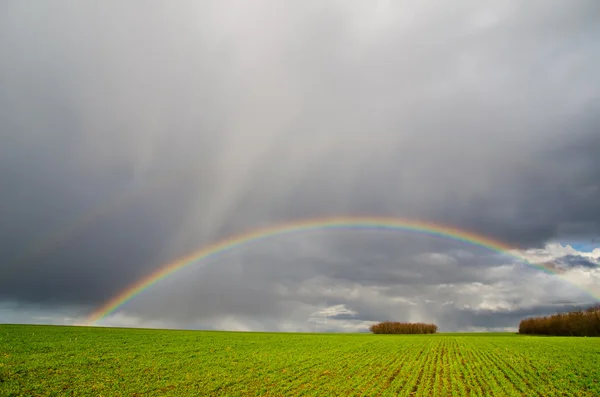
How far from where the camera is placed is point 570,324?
150 meters

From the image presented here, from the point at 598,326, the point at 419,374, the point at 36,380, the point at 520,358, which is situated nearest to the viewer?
the point at 36,380

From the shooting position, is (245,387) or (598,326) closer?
(245,387)

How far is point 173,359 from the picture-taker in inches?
1639

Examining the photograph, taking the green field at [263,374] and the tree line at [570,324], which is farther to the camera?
the tree line at [570,324]

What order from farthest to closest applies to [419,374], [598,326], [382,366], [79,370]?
[598,326] < [382,366] < [419,374] < [79,370]

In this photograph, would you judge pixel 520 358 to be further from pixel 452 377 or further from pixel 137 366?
pixel 137 366

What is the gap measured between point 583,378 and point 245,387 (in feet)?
89.8

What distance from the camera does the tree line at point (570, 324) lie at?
138 meters

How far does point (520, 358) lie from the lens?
49.0 meters

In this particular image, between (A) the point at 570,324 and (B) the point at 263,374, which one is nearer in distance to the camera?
(B) the point at 263,374

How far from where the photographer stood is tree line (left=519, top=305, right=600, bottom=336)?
138 meters

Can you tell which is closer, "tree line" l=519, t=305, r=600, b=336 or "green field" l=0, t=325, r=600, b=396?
"green field" l=0, t=325, r=600, b=396

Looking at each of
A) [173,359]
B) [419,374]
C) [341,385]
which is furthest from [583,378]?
[173,359]

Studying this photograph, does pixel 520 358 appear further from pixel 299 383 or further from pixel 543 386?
pixel 299 383
